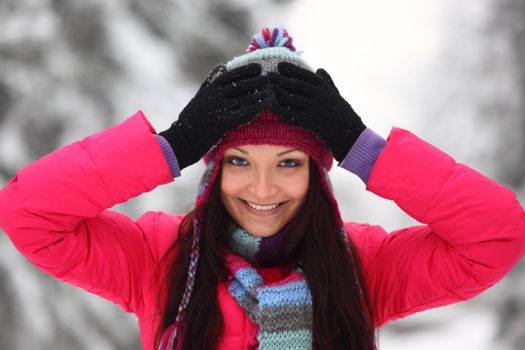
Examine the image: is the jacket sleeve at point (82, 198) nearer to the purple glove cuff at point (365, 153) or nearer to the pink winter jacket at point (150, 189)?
the pink winter jacket at point (150, 189)

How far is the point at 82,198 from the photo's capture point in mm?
1395

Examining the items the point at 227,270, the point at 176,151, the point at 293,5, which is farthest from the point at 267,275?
the point at 293,5

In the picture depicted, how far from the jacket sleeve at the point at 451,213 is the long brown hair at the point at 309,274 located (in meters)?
0.17

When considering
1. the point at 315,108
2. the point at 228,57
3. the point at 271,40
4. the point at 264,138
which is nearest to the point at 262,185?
the point at 264,138

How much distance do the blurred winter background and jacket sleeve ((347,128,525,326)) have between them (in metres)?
2.41

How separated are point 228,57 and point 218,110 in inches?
110

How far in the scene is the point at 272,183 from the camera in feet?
5.11

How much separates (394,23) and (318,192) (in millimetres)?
3113

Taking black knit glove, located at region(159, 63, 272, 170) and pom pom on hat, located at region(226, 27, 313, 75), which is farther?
pom pom on hat, located at region(226, 27, 313, 75)

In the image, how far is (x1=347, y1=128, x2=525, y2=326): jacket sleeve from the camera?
1.41 meters

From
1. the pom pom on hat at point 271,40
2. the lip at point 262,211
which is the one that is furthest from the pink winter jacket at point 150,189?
the pom pom on hat at point 271,40

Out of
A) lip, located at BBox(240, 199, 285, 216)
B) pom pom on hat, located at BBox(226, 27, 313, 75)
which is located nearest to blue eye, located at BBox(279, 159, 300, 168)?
lip, located at BBox(240, 199, 285, 216)

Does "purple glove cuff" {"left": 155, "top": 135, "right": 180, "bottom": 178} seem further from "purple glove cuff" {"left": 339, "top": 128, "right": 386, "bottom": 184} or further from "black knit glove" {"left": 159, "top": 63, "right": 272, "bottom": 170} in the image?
"purple glove cuff" {"left": 339, "top": 128, "right": 386, "bottom": 184}

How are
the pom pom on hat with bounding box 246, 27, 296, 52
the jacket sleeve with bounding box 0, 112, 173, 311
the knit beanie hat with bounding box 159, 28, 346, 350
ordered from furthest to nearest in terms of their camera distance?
the pom pom on hat with bounding box 246, 27, 296, 52, the knit beanie hat with bounding box 159, 28, 346, 350, the jacket sleeve with bounding box 0, 112, 173, 311
